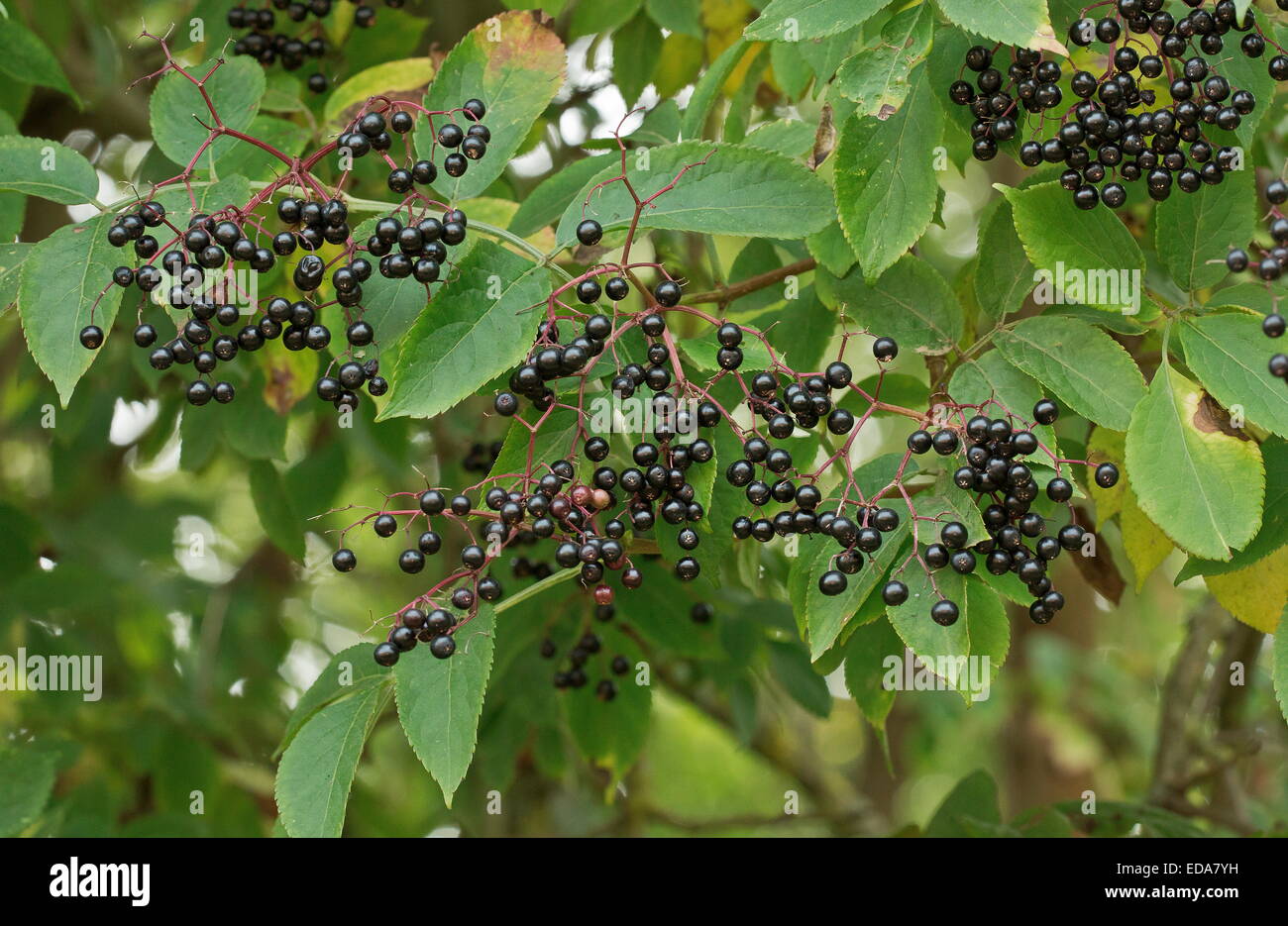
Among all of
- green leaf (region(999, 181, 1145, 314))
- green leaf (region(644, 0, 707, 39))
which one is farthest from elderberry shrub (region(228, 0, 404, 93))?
green leaf (region(999, 181, 1145, 314))

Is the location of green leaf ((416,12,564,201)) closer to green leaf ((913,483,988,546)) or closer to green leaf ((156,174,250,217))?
green leaf ((156,174,250,217))

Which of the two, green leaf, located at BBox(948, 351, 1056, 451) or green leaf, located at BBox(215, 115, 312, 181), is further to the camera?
green leaf, located at BBox(215, 115, 312, 181)

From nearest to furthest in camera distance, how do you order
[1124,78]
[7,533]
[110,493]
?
[1124,78], [7,533], [110,493]

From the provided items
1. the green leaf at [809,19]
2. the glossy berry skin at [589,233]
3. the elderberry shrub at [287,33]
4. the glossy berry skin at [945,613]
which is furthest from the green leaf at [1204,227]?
the elderberry shrub at [287,33]

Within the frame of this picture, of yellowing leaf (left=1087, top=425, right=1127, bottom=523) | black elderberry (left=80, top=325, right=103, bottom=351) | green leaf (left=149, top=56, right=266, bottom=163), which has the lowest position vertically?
yellowing leaf (left=1087, top=425, right=1127, bottom=523)

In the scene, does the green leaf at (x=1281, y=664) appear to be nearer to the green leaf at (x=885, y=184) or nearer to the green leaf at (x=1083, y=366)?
the green leaf at (x=1083, y=366)
